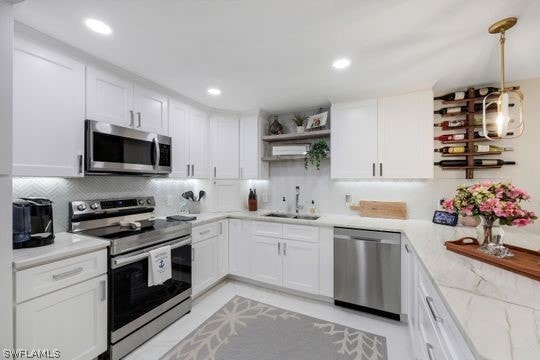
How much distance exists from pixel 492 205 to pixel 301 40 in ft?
5.22

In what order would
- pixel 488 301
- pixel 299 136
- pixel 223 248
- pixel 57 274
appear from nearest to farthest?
1. pixel 488 301
2. pixel 57 274
3. pixel 223 248
4. pixel 299 136

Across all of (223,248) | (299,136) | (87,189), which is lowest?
(223,248)

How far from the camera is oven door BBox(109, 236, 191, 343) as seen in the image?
1753 millimetres

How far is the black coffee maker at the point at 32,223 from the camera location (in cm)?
149

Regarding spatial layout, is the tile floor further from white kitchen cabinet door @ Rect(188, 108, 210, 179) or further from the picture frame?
the picture frame

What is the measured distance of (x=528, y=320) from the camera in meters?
0.78

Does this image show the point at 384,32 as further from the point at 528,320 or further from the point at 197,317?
the point at 197,317

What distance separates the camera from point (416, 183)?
2.77 meters

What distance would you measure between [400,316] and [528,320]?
180 centimetres

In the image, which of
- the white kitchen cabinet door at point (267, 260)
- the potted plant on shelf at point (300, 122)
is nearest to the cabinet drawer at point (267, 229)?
the white kitchen cabinet door at point (267, 260)

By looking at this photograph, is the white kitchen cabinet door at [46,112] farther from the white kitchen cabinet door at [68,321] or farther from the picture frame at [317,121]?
the picture frame at [317,121]

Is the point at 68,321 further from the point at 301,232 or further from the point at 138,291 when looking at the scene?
the point at 301,232

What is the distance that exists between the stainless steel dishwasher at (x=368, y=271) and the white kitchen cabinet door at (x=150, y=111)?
2.22 meters

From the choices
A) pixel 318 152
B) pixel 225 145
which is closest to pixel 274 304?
pixel 318 152
